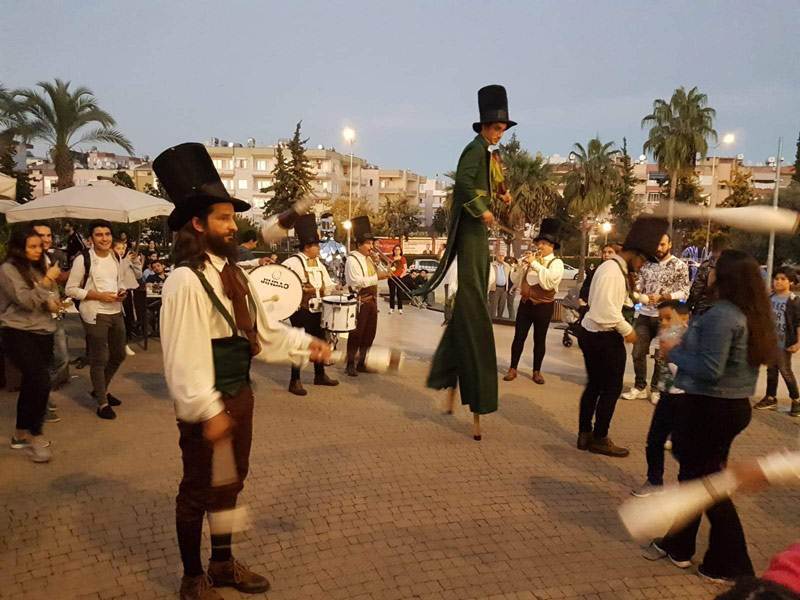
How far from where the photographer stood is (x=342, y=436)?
6.49m

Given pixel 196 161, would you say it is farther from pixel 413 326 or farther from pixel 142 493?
pixel 413 326

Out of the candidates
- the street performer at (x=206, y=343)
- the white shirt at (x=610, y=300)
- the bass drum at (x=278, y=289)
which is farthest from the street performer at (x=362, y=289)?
the street performer at (x=206, y=343)

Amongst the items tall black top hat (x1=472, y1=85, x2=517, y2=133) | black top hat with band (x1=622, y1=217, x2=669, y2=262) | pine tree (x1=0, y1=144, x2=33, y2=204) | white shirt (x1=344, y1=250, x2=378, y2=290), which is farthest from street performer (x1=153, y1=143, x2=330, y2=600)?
pine tree (x1=0, y1=144, x2=33, y2=204)

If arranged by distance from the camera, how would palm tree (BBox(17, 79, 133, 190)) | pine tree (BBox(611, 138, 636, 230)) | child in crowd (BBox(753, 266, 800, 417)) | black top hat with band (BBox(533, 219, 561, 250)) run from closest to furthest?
child in crowd (BBox(753, 266, 800, 417)) < black top hat with band (BBox(533, 219, 561, 250)) < palm tree (BBox(17, 79, 133, 190)) < pine tree (BBox(611, 138, 636, 230))

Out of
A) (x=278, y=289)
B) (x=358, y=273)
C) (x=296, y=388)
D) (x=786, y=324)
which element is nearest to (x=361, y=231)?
(x=358, y=273)

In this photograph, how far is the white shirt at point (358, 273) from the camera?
9.11m

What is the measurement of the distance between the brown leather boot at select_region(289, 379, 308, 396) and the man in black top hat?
3551 millimetres

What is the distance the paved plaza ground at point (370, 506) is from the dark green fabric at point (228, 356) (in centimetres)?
129

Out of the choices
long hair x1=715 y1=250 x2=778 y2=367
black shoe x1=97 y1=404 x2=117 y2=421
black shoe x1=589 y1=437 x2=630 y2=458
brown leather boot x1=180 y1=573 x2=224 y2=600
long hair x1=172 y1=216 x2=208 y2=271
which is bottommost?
black shoe x1=589 y1=437 x2=630 y2=458

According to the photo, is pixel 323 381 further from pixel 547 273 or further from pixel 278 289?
pixel 547 273

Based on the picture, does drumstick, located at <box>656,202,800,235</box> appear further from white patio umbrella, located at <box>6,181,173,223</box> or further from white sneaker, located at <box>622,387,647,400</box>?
white patio umbrella, located at <box>6,181,173,223</box>

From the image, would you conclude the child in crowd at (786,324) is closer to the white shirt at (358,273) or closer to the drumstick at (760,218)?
the drumstick at (760,218)

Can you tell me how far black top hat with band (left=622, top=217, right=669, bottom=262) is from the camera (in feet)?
17.9

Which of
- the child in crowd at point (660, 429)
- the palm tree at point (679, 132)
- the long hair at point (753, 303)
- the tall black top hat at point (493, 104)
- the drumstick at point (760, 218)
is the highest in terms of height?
the palm tree at point (679, 132)
